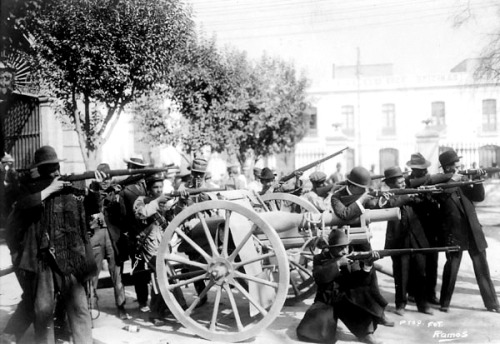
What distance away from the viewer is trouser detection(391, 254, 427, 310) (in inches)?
228

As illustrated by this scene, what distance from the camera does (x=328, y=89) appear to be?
32438 millimetres

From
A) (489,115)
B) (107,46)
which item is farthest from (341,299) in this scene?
(489,115)

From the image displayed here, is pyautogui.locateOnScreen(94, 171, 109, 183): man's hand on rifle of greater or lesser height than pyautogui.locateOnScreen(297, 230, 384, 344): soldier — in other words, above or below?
above

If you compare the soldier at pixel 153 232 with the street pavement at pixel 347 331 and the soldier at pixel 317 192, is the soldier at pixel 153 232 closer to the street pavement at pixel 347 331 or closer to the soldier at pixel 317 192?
the street pavement at pixel 347 331

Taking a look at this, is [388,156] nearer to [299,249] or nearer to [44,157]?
[299,249]

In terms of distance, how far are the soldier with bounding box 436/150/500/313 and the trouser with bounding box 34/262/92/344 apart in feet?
13.0

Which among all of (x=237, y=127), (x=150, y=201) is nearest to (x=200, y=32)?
(x=237, y=127)

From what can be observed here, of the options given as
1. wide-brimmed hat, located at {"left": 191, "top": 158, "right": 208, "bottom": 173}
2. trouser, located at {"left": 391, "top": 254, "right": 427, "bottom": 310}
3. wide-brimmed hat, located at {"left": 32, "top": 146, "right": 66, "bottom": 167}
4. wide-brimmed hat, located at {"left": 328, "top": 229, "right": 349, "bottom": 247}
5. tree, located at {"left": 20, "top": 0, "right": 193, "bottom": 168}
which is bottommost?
trouser, located at {"left": 391, "top": 254, "right": 427, "bottom": 310}

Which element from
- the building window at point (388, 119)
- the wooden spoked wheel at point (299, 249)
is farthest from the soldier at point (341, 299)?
the building window at point (388, 119)

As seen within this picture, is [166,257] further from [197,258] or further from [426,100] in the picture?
[426,100]

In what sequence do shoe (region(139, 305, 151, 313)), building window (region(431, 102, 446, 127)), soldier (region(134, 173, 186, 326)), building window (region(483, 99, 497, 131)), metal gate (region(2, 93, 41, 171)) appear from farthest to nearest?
building window (region(431, 102, 446, 127)) → building window (region(483, 99, 497, 131)) → metal gate (region(2, 93, 41, 171)) → shoe (region(139, 305, 151, 313)) → soldier (region(134, 173, 186, 326))

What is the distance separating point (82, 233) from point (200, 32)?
9860mm

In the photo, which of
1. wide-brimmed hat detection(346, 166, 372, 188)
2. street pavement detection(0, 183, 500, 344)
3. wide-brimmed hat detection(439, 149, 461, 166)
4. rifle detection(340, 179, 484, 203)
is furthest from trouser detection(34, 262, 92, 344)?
wide-brimmed hat detection(439, 149, 461, 166)

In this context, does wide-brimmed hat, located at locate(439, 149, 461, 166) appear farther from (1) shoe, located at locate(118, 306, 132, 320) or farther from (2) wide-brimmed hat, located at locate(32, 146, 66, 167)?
(2) wide-brimmed hat, located at locate(32, 146, 66, 167)
